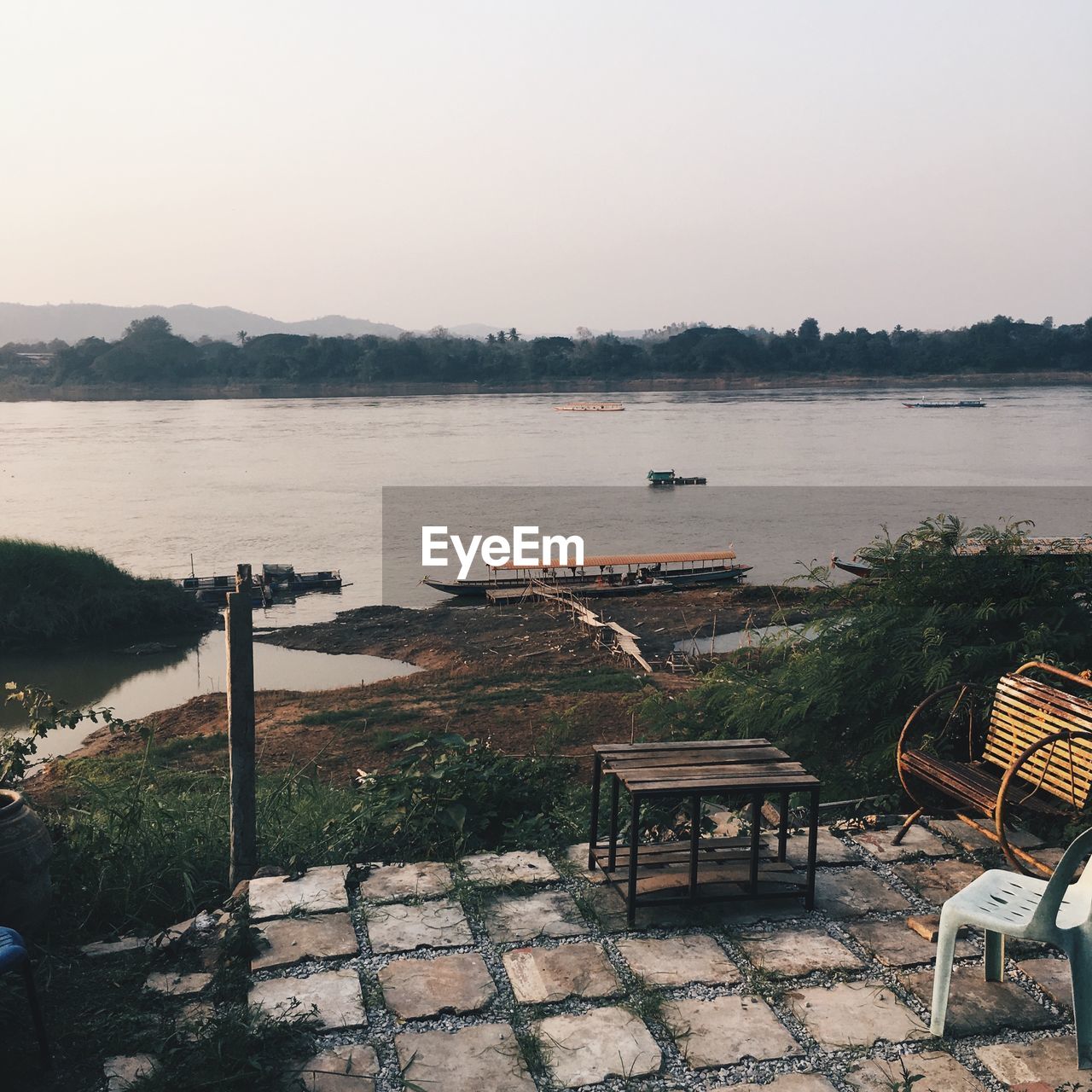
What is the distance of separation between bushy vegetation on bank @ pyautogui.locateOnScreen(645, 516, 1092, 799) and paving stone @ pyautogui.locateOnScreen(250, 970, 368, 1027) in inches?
129

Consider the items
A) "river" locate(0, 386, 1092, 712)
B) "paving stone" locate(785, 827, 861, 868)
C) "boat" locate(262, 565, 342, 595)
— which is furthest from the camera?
"river" locate(0, 386, 1092, 712)

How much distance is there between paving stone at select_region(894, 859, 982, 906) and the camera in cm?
424

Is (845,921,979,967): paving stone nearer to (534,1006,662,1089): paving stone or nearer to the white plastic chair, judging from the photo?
the white plastic chair

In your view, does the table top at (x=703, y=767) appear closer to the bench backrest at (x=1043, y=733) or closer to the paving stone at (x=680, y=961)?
the paving stone at (x=680, y=961)

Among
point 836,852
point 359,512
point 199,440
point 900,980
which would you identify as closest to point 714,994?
point 900,980

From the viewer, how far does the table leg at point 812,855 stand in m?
3.96

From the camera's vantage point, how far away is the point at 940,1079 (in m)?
3.03

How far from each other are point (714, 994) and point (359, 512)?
138 ft

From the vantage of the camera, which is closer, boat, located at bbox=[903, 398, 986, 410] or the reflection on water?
the reflection on water

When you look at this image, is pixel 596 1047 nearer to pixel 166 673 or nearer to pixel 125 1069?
pixel 125 1069

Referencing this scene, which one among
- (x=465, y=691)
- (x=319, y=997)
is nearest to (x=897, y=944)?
(x=319, y=997)

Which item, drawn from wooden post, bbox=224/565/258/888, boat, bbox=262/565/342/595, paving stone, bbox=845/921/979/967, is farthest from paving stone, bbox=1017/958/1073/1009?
boat, bbox=262/565/342/595

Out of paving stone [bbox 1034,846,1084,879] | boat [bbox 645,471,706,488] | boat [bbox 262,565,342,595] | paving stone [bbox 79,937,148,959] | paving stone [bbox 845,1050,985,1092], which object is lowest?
boat [bbox 262,565,342,595]

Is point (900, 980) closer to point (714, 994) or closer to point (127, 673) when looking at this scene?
point (714, 994)
